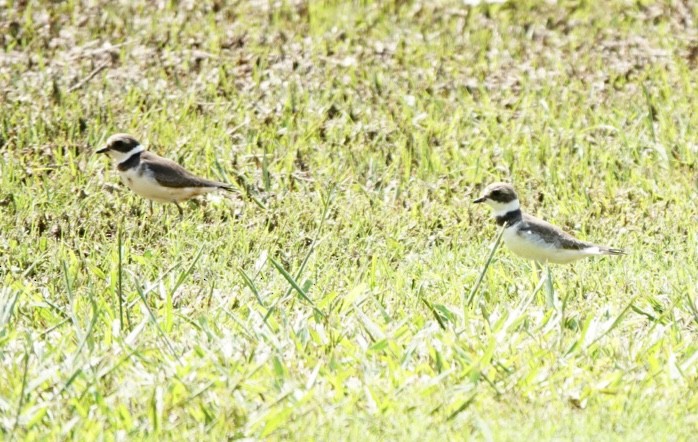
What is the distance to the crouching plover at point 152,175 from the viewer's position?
8422mm

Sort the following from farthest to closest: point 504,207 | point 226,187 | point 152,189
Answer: point 226,187 → point 152,189 → point 504,207

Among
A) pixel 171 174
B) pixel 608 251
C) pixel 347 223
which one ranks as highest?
pixel 171 174

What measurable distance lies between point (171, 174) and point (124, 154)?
0.43 meters

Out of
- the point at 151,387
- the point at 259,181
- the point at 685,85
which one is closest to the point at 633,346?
the point at 151,387

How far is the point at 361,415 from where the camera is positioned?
5.16 metres

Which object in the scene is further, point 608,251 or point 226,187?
point 226,187

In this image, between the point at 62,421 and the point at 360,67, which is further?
the point at 360,67

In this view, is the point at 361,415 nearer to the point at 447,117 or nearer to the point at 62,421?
the point at 62,421

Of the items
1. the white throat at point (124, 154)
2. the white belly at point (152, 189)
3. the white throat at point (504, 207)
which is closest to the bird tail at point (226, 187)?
the white belly at point (152, 189)

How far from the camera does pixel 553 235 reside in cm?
759

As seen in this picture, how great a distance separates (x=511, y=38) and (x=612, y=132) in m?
2.14

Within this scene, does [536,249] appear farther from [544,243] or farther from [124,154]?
[124,154]

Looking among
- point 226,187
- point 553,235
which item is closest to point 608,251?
point 553,235

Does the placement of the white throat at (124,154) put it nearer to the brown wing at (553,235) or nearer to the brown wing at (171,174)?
the brown wing at (171,174)
